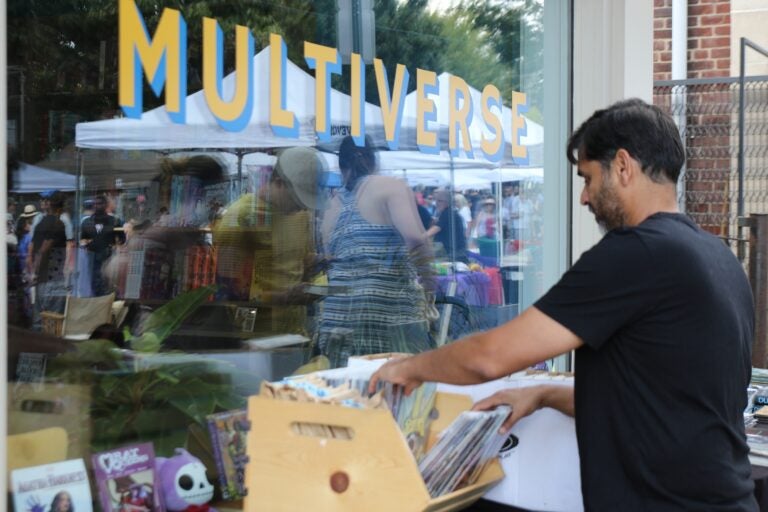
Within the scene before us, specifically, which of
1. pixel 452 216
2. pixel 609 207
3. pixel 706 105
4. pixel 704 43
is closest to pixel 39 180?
pixel 609 207

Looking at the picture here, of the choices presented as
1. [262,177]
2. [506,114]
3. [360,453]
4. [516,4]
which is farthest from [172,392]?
[516,4]

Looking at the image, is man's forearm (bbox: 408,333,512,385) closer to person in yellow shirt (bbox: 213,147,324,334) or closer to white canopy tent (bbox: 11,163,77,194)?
white canopy tent (bbox: 11,163,77,194)

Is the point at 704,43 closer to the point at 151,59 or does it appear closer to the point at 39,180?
the point at 151,59

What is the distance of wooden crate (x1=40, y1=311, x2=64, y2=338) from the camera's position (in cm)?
321

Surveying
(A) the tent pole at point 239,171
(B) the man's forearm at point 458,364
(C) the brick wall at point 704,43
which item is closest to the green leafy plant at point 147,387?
(A) the tent pole at point 239,171

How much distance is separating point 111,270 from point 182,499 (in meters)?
1.08

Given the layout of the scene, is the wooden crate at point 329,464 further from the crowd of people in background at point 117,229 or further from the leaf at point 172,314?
the leaf at point 172,314

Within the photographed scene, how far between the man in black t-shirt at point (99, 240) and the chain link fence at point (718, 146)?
585cm

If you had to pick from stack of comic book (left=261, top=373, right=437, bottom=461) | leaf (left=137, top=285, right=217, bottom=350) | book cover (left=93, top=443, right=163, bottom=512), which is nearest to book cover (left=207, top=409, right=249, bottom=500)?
book cover (left=93, top=443, right=163, bottom=512)

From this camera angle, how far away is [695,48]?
8734mm

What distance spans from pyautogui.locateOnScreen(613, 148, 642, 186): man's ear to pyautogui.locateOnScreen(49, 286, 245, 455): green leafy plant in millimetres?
1688

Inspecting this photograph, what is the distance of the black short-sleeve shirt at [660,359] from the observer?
7.18 ft

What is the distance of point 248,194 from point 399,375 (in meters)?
1.93

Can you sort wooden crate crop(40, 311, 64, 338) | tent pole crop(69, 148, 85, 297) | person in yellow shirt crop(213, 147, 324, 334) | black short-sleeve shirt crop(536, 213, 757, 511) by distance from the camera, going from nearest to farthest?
black short-sleeve shirt crop(536, 213, 757, 511) < wooden crate crop(40, 311, 64, 338) < tent pole crop(69, 148, 85, 297) < person in yellow shirt crop(213, 147, 324, 334)
